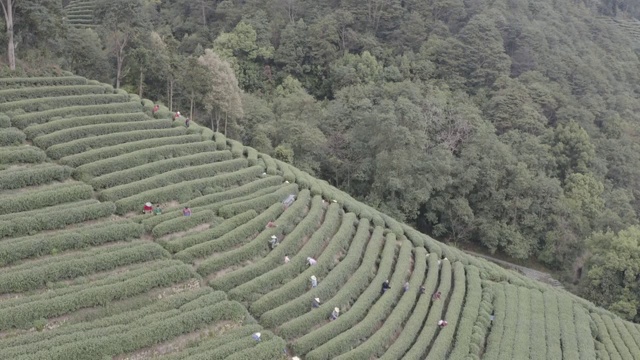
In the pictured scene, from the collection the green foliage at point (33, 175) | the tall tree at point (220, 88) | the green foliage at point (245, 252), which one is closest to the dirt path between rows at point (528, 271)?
the green foliage at point (245, 252)

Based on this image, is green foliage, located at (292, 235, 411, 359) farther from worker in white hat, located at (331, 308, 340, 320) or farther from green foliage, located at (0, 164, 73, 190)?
green foliage, located at (0, 164, 73, 190)

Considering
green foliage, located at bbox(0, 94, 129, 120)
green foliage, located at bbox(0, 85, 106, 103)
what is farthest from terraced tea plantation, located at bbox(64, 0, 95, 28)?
green foliage, located at bbox(0, 94, 129, 120)

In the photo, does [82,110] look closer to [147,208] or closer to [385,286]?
[147,208]

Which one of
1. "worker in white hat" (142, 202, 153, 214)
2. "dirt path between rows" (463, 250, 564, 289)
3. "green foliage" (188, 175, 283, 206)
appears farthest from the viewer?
"dirt path between rows" (463, 250, 564, 289)

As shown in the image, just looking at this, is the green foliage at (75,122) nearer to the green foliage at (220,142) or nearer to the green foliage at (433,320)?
the green foliage at (220,142)

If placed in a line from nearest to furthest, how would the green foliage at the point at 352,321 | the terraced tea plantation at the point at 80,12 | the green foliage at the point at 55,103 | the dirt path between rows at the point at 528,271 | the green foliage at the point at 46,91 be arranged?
the green foliage at the point at 352,321
the green foliage at the point at 55,103
the green foliage at the point at 46,91
the dirt path between rows at the point at 528,271
the terraced tea plantation at the point at 80,12

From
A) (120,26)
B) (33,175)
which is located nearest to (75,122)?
(33,175)
